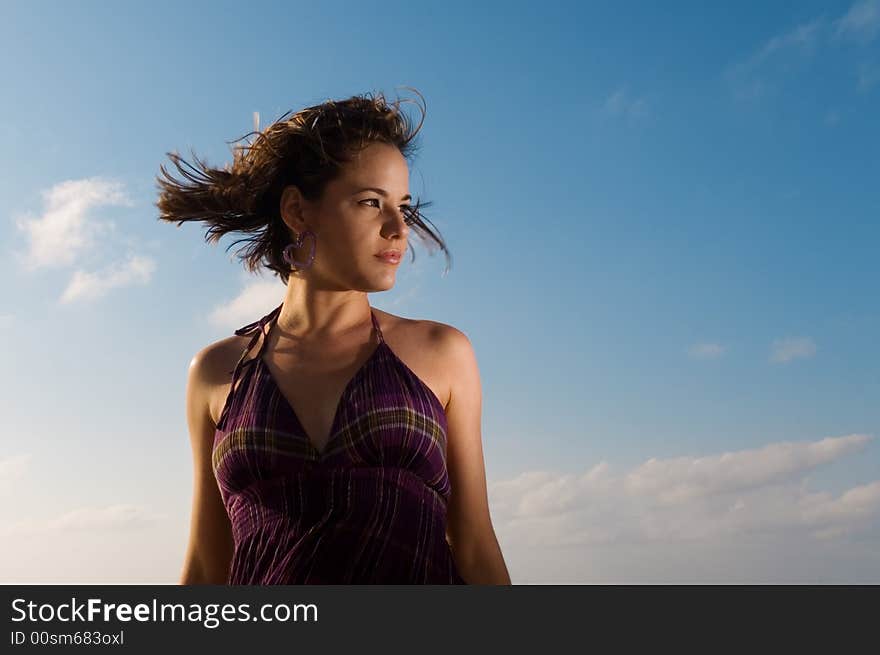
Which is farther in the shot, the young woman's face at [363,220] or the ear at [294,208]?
the ear at [294,208]

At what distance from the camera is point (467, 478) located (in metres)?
3.18

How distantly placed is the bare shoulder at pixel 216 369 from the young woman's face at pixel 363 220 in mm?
523

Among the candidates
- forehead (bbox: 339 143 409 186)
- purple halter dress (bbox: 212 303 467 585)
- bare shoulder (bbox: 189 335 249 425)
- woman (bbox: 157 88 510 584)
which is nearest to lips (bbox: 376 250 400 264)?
woman (bbox: 157 88 510 584)

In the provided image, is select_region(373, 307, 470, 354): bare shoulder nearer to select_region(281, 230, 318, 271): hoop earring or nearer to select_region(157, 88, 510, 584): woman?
select_region(157, 88, 510, 584): woman

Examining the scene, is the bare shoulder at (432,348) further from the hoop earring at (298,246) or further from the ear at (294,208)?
the ear at (294,208)

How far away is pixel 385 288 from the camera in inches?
123

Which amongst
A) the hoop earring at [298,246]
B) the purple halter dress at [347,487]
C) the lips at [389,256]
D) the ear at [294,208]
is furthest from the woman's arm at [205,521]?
the lips at [389,256]

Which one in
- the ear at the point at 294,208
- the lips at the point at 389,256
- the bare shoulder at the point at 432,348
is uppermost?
the ear at the point at 294,208

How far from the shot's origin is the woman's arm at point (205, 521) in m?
3.26

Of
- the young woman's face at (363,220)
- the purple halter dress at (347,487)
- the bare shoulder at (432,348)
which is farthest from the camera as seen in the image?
the bare shoulder at (432,348)
